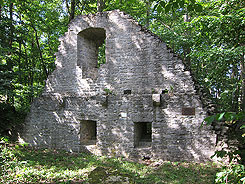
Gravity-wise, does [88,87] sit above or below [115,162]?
above

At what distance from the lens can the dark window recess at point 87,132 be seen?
25.8 ft

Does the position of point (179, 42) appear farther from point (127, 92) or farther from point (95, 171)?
point (95, 171)

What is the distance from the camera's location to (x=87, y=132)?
8180 mm

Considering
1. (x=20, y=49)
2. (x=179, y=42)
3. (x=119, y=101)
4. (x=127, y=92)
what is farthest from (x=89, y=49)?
(x=179, y=42)

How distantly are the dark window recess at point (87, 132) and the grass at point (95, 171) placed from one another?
1.22m

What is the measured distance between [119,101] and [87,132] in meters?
2.36

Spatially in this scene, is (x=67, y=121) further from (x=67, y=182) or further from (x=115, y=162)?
(x=67, y=182)

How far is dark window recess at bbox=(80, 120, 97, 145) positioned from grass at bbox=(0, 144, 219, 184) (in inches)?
48.0

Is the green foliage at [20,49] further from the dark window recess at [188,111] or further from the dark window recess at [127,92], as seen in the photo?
the dark window recess at [188,111]

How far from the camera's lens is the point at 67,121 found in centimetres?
797

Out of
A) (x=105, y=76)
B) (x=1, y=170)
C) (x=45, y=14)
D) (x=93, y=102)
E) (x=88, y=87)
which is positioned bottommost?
(x=1, y=170)

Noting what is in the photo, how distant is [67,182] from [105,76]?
15.4 ft

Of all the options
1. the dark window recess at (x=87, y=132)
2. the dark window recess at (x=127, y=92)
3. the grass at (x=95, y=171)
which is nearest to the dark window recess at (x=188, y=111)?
the grass at (x=95, y=171)

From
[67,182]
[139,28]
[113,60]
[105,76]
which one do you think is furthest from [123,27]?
[67,182]
